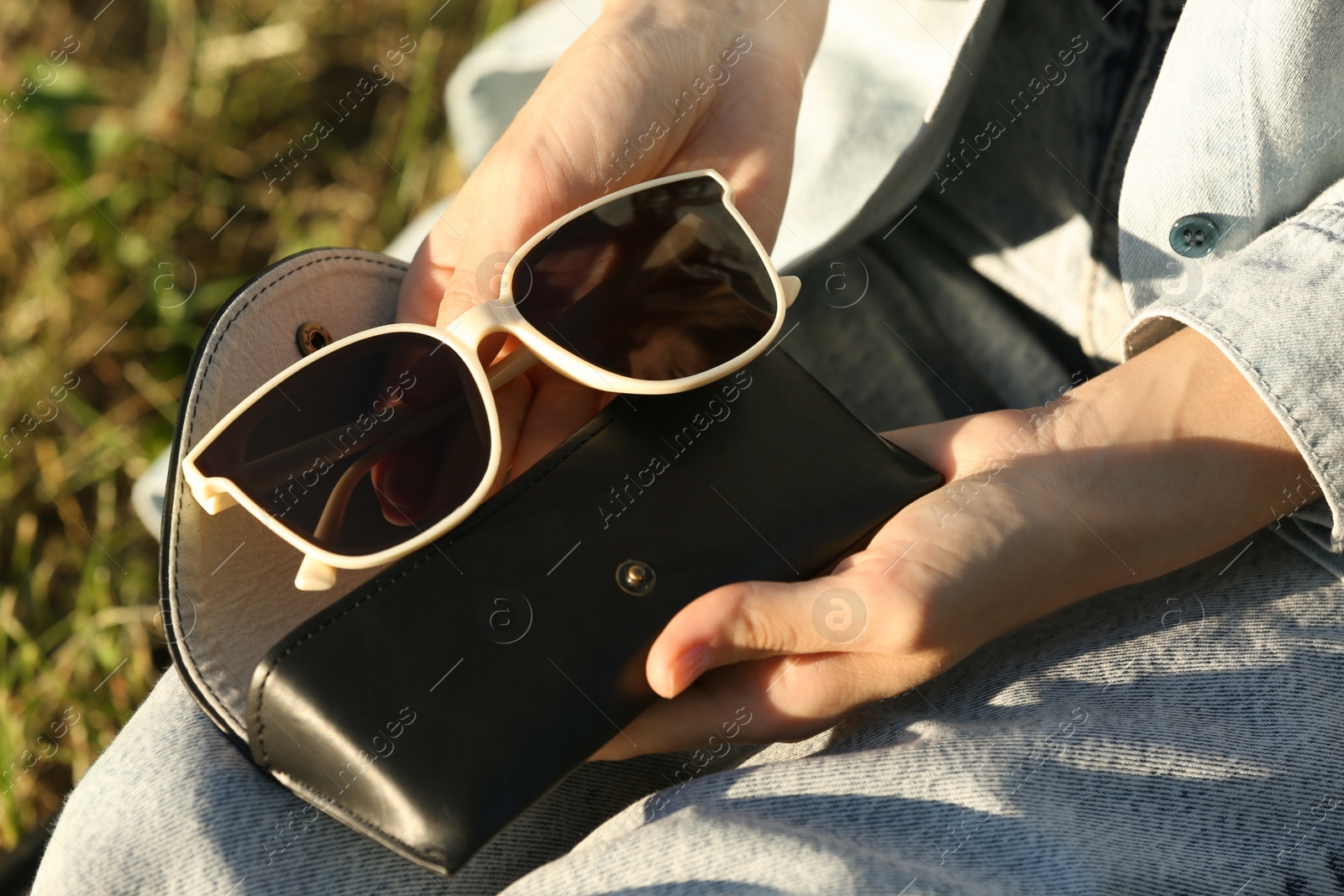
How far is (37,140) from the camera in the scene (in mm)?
2051

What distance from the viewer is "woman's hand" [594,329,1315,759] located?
821mm

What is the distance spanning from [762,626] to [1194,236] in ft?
2.37

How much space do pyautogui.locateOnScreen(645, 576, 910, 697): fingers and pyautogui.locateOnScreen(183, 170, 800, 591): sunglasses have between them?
227mm

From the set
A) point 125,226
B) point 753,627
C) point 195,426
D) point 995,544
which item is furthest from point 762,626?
point 125,226

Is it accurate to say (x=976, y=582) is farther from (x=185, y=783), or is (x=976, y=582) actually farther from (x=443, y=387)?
(x=185, y=783)

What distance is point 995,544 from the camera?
875mm

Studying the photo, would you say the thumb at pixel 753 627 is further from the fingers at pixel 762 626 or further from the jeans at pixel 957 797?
the jeans at pixel 957 797

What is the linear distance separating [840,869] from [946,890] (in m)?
0.08

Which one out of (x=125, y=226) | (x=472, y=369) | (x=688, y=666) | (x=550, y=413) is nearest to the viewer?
(x=688, y=666)

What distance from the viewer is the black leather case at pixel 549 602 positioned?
750 mm

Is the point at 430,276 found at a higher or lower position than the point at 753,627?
higher

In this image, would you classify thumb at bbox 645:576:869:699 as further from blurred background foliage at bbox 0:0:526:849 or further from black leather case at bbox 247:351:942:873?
blurred background foliage at bbox 0:0:526:849

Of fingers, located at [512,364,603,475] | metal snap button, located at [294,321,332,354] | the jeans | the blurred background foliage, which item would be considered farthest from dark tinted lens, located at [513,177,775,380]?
the blurred background foliage

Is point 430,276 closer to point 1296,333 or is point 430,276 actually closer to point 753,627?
point 753,627
